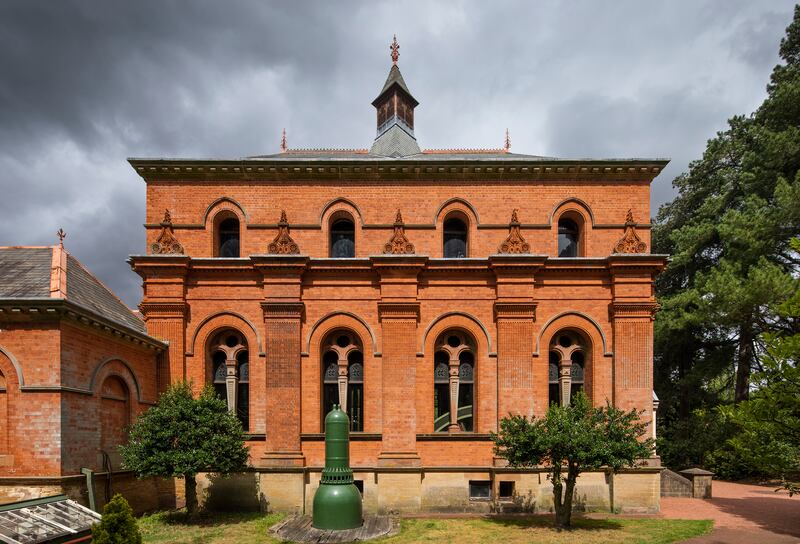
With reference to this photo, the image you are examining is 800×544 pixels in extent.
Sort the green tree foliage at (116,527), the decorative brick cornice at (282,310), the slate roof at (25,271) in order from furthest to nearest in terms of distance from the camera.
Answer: the decorative brick cornice at (282,310), the slate roof at (25,271), the green tree foliage at (116,527)

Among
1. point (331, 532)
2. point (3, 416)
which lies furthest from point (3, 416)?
point (331, 532)

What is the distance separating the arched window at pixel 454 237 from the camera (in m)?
18.2

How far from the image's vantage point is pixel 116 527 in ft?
31.2

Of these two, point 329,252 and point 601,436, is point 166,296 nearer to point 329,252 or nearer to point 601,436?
point 329,252

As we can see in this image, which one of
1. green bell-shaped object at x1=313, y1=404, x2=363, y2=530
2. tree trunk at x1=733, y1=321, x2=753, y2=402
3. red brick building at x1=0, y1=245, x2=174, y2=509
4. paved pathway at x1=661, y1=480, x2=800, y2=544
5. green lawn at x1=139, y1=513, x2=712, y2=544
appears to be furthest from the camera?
tree trunk at x1=733, y1=321, x2=753, y2=402

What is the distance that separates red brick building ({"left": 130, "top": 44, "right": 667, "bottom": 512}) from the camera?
1634 cm

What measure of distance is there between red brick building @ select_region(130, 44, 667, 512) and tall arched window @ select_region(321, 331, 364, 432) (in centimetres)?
5

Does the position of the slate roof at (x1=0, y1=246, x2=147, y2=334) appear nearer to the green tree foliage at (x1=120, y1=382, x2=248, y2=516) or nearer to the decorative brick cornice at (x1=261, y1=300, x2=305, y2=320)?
the green tree foliage at (x1=120, y1=382, x2=248, y2=516)

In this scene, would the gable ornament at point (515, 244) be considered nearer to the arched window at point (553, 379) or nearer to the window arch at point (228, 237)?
the arched window at point (553, 379)

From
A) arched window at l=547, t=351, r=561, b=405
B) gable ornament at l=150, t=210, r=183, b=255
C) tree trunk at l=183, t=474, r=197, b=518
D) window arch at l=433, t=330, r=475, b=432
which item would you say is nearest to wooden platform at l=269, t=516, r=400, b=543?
tree trunk at l=183, t=474, r=197, b=518

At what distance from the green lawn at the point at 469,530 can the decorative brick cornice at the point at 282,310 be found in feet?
19.9

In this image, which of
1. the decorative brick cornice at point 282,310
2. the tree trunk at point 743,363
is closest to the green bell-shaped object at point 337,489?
the decorative brick cornice at point 282,310

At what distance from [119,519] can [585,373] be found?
14.0 metres

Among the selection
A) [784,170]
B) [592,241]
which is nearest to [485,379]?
[592,241]
